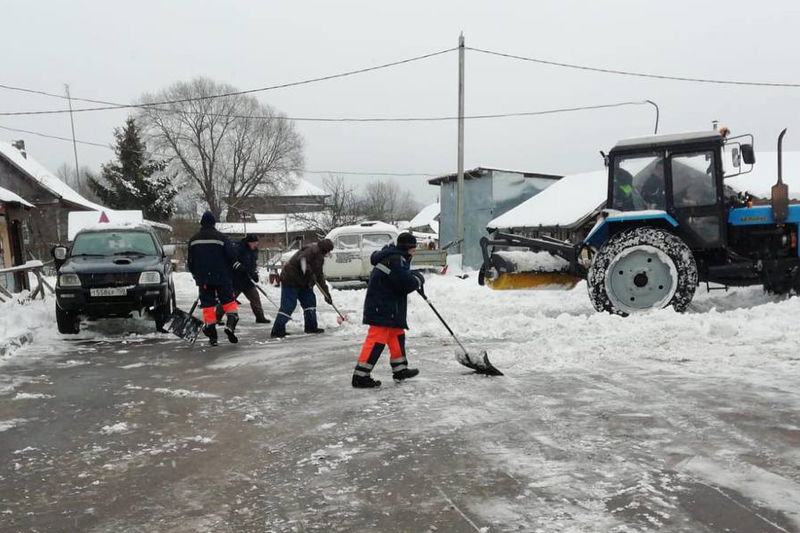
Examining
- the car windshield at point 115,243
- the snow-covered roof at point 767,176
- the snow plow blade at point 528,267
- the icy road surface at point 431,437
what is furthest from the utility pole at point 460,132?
the icy road surface at point 431,437

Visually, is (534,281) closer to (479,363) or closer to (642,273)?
(642,273)

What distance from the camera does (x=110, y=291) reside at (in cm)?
891

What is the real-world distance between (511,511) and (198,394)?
3.54 metres

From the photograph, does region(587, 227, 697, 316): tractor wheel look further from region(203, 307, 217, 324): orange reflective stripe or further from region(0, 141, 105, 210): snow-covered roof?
region(0, 141, 105, 210): snow-covered roof

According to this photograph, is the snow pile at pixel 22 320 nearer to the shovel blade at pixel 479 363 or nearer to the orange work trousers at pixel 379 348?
the orange work trousers at pixel 379 348

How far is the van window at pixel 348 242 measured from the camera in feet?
58.5

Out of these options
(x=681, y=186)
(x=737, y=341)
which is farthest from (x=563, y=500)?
(x=681, y=186)

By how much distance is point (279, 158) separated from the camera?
51.5 meters

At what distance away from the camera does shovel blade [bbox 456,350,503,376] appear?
5.86 meters

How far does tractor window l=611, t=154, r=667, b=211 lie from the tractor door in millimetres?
162

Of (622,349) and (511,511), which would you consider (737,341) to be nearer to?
(622,349)

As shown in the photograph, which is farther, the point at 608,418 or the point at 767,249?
the point at 767,249

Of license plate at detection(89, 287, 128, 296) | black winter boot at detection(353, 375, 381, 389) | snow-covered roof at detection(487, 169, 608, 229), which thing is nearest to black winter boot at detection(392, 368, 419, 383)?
black winter boot at detection(353, 375, 381, 389)

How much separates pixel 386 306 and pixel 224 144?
48361 millimetres
